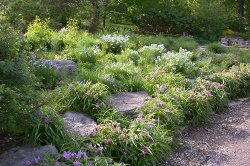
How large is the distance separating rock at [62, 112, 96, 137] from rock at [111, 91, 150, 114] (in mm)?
519

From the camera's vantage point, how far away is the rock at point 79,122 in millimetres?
3877

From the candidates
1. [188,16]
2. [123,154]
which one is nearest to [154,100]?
[123,154]

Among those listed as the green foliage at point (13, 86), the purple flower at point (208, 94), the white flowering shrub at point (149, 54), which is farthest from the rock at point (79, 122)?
the white flowering shrub at point (149, 54)

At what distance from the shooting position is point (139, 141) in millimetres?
3850

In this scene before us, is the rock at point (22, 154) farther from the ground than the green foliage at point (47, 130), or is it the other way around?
the green foliage at point (47, 130)

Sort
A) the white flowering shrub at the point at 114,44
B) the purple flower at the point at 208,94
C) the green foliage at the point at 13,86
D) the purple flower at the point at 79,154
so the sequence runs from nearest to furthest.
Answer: the green foliage at the point at 13,86
the purple flower at the point at 79,154
the purple flower at the point at 208,94
the white flowering shrub at the point at 114,44

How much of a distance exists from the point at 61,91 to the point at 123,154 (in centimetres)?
141

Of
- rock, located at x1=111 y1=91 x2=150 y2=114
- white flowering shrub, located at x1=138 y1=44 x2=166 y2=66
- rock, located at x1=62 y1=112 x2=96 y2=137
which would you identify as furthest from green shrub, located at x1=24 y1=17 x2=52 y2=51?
rock, located at x1=62 y1=112 x2=96 y2=137

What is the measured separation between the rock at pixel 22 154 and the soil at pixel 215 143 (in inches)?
6.8

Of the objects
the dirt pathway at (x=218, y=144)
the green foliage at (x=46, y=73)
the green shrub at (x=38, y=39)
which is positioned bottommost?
the dirt pathway at (x=218, y=144)

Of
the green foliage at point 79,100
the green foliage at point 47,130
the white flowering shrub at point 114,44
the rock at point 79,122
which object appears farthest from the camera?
the white flowering shrub at point 114,44

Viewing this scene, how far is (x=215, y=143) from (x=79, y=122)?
1.99 m

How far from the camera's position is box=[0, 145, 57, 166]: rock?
3.05 meters

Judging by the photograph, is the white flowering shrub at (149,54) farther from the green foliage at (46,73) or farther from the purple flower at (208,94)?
the green foliage at (46,73)
